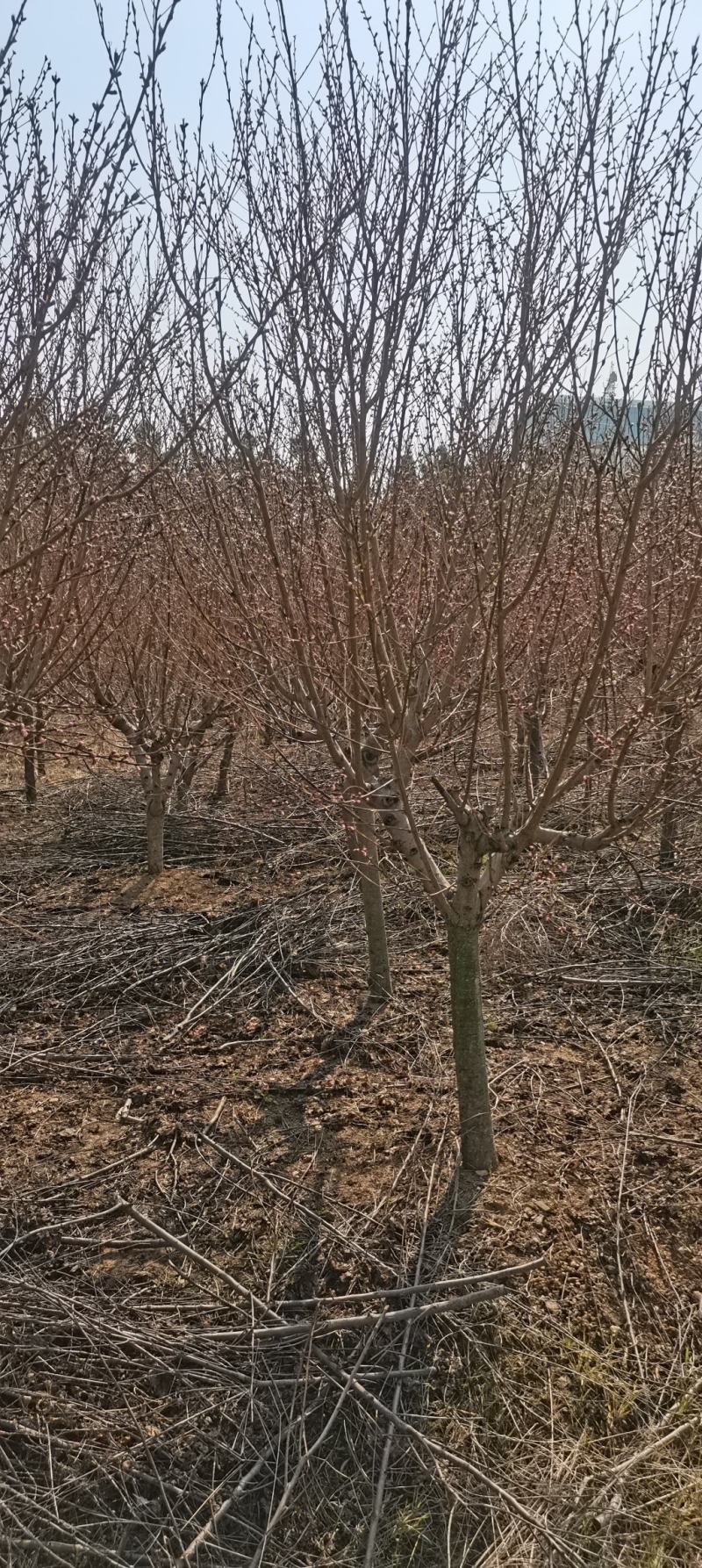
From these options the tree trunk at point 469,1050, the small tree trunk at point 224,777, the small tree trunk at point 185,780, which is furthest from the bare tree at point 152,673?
the tree trunk at point 469,1050

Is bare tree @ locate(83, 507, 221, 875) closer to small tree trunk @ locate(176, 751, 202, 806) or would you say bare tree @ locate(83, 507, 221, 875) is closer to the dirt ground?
small tree trunk @ locate(176, 751, 202, 806)

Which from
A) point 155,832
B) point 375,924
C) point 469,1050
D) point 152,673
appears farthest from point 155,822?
point 469,1050

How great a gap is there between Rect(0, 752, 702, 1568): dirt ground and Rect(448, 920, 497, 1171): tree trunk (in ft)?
0.50

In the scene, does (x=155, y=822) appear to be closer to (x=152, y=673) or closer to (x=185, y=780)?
(x=152, y=673)

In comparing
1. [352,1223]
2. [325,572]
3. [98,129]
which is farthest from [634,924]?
[98,129]

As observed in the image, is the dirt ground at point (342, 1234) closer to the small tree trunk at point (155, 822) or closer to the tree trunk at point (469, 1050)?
the tree trunk at point (469, 1050)

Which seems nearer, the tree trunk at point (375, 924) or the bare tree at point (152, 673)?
the tree trunk at point (375, 924)

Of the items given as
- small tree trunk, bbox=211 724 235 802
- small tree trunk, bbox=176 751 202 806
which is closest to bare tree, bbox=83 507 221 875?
small tree trunk, bbox=176 751 202 806

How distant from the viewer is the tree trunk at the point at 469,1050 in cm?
297

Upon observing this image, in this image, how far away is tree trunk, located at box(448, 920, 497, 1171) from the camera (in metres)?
2.97

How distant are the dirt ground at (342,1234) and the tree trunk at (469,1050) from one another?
0.50 ft

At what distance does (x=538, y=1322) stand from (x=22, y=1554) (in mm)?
1397

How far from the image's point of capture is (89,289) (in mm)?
2977

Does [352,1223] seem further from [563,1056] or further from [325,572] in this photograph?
[325,572]
